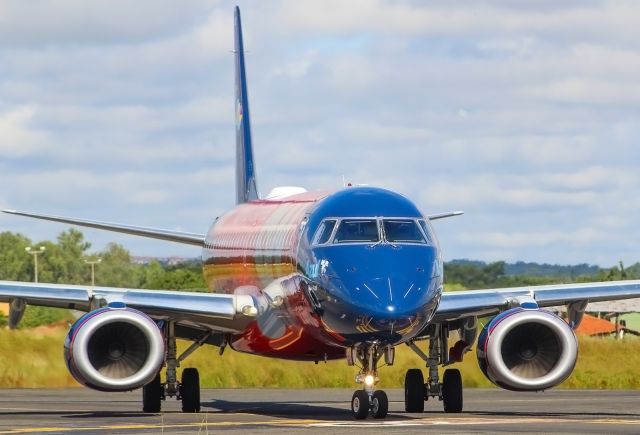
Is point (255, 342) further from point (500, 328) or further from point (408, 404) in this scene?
point (500, 328)

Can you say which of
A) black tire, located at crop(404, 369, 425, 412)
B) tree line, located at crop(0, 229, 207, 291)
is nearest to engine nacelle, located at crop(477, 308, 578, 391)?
black tire, located at crop(404, 369, 425, 412)

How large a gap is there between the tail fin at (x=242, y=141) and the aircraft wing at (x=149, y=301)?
39.8 feet

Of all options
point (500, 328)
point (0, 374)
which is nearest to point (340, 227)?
point (500, 328)

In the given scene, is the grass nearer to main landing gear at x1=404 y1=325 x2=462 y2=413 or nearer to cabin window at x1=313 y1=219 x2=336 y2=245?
main landing gear at x1=404 y1=325 x2=462 y2=413

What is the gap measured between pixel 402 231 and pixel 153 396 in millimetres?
6697

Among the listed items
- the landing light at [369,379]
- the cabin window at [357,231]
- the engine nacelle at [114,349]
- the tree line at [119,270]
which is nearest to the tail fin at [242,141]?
the engine nacelle at [114,349]

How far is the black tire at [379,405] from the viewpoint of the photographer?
85.8 feet

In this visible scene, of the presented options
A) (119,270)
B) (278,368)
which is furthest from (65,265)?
(278,368)

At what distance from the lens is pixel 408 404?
30359 mm

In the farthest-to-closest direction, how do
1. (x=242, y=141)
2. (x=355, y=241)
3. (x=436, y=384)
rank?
1. (x=242, y=141)
2. (x=436, y=384)
3. (x=355, y=241)

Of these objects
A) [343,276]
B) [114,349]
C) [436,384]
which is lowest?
[436,384]

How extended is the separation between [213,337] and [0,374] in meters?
16.9

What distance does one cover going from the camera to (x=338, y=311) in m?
25.5

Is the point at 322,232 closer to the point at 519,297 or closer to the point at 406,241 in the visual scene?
the point at 406,241
